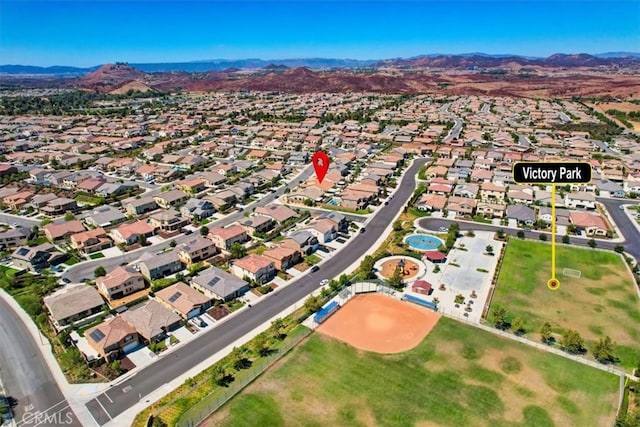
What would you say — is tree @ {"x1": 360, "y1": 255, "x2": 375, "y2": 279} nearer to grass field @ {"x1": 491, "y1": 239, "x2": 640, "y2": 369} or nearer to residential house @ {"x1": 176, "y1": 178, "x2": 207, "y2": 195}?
grass field @ {"x1": 491, "y1": 239, "x2": 640, "y2": 369}

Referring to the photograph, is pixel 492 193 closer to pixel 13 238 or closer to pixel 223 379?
pixel 223 379

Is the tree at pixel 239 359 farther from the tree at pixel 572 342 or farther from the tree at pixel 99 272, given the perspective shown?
the tree at pixel 572 342

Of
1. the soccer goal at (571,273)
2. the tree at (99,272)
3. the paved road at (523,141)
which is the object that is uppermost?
the paved road at (523,141)

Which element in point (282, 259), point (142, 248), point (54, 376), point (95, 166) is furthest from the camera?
point (95, 166)

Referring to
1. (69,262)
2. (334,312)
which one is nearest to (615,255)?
(334,312)

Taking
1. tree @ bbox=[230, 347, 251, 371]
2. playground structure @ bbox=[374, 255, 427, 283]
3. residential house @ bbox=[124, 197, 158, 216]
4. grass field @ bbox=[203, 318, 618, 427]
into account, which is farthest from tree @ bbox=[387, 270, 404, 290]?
residential house @ bbox=[124, 197, 158, 216]

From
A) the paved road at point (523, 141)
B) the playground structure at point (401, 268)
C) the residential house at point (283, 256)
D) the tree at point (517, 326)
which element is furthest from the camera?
the paved road at point (523, 141)

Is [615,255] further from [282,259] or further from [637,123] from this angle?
[637,123]

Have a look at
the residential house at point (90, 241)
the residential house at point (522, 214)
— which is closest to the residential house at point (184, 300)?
the residential house at point (90, 241)
